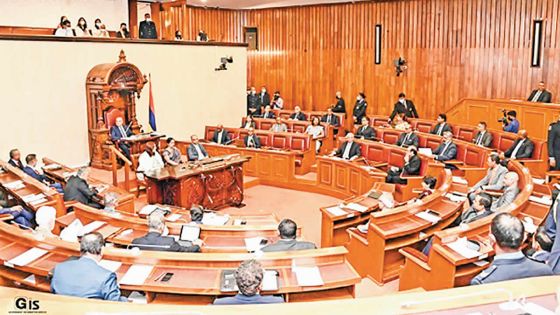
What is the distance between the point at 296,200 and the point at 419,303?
752 cm

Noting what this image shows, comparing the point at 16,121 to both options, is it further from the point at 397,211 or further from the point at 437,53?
the point at 437,53

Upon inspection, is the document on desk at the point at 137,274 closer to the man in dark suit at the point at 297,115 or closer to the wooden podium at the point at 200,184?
the wooden podium at the point at 200,184

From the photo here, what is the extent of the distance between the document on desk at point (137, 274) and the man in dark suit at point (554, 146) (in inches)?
290

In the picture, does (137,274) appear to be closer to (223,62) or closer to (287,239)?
(287,239)

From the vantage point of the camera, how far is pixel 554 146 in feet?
29.2

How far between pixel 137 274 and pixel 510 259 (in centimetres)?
266

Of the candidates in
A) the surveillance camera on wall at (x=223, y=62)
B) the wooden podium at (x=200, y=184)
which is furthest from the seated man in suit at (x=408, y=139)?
the surveillance camera on wall at (x=223, y=62)

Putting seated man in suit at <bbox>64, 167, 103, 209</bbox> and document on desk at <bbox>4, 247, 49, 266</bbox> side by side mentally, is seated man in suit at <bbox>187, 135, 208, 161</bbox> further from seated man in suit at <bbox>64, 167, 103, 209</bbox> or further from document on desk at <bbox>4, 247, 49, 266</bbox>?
document on desk at <bbox>4, 247, 49, 266</bbox>

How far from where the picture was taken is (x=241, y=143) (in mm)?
11852

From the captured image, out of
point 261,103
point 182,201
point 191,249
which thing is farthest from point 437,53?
point 191,249

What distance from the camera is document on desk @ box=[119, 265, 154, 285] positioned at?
397 centimetres

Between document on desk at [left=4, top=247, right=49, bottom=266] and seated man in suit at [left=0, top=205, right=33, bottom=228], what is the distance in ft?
6.54

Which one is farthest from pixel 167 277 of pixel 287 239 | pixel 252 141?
pixel 252 141

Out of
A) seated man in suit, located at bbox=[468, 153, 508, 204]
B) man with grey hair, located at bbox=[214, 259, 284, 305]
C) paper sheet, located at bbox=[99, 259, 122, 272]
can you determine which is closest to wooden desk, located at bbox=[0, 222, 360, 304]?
paper sheet, located at bbox=[99, 259, 122, 272]
